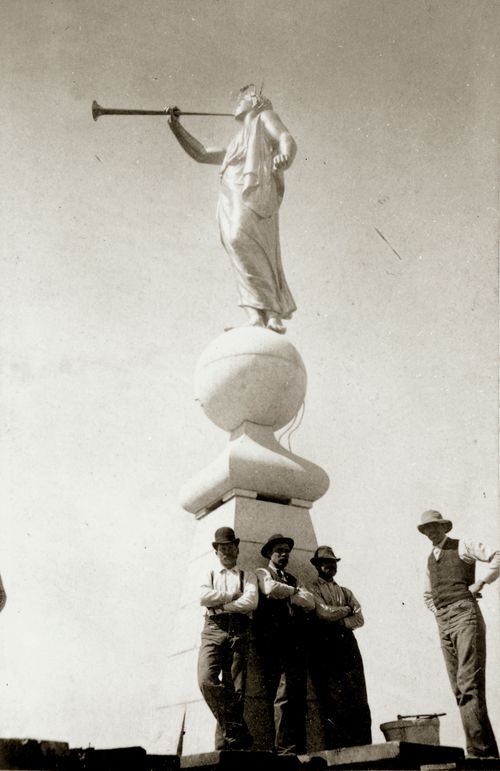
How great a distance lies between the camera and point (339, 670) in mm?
5949

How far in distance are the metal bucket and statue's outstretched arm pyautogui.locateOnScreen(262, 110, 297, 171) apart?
588 cm

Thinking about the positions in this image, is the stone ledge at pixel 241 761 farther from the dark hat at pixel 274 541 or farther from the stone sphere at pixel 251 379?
the stone sphere at pixel 251 379

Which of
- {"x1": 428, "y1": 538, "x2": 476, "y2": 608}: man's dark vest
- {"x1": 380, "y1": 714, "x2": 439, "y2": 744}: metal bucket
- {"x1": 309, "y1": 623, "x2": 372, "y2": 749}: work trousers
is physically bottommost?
{"x1": 380, "y1": 714, "x2": 439, "y2": 744}: metal bucket

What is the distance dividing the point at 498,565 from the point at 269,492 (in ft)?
7.45

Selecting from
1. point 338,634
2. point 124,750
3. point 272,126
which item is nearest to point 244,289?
point 272,126

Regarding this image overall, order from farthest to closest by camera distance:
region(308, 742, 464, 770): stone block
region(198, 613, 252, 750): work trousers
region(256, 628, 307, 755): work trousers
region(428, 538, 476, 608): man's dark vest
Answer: region(428, 538, 476, 608): man's dark vest → region(256, 628, 307, 755): work trousers → region(198, 613, 252, 750): work trousers → region(308, 742, 464, 770): stone block

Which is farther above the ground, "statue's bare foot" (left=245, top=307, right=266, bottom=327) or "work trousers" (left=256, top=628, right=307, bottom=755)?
"statue's bare foot" (left=245, top=307, right=266, bottom=327)

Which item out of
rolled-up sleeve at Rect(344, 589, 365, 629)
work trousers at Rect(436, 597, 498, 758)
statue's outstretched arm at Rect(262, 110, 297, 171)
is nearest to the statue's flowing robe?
statue's outstretched arm at Rect(262, 110, 297, 171)

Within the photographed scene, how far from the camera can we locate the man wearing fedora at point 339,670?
5.82m

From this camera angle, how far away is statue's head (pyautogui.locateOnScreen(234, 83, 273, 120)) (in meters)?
9.17

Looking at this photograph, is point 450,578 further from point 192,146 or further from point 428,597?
point 192,146

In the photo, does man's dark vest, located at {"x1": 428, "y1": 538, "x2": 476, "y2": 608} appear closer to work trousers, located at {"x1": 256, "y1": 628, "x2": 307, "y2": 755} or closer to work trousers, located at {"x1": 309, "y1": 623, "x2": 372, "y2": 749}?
work trousers, located at {"x1": 309, "y1": 623, "x2": 372, "y2": 749}

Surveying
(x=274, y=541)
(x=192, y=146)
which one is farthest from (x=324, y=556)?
(x=192, y=146)

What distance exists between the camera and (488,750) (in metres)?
5.34
